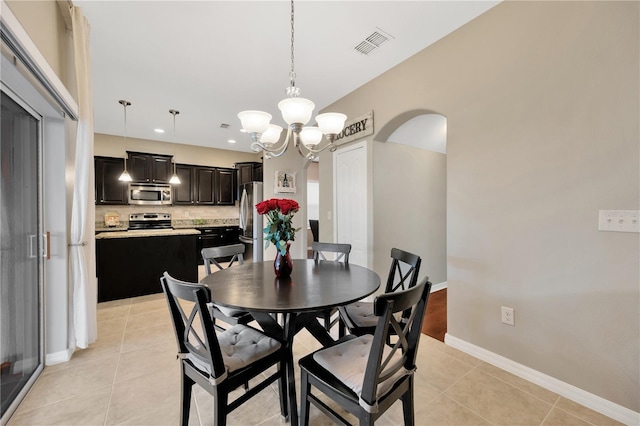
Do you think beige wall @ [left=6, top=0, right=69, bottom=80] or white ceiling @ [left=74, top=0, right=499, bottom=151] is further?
white ceiling @ [left=74, top=0, right=499, bottom=151]

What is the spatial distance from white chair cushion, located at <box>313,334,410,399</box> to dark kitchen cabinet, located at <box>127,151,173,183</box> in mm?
5862

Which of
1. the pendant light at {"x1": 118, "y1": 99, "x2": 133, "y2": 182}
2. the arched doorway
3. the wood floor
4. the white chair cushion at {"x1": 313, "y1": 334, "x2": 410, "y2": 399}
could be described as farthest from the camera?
the pendant light at {"x1": 118, "y1": 99, "x2": 133, "y2": 182}

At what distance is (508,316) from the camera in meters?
2.08

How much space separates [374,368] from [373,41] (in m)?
2.64

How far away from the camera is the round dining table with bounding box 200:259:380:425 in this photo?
4.40ft

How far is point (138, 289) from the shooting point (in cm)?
381

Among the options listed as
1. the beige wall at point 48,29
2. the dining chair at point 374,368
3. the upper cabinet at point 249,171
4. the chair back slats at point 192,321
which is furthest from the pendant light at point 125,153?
the dining chair at point 374,368

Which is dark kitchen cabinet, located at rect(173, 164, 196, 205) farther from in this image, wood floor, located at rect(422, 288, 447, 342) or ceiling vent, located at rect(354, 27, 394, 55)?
wood floor, located at rect(422, 288, 447, 342)

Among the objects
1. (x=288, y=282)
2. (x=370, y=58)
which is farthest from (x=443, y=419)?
(x=370, y=58)

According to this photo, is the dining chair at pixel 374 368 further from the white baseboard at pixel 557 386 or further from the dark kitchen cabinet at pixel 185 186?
the dark kitchen cabinet at pixel 185 186

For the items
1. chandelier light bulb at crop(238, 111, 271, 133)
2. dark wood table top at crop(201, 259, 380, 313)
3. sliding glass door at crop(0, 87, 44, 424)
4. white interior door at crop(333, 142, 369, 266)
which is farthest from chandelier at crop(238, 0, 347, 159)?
sliding glass door at crop(0, 87, 44, 424)

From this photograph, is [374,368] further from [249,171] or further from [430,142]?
[249,171]

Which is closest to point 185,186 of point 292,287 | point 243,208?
point 243,208

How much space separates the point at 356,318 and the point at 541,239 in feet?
4.70
